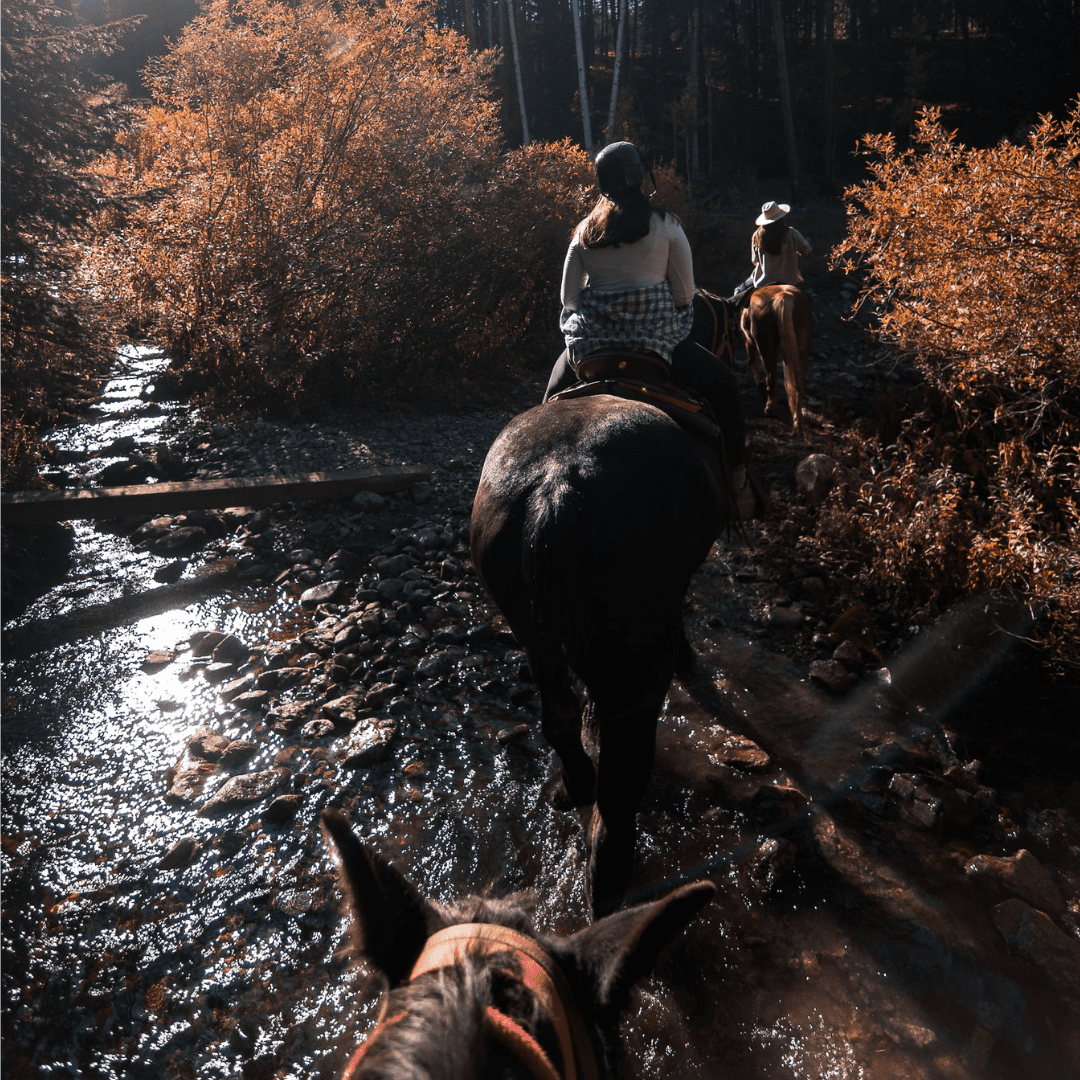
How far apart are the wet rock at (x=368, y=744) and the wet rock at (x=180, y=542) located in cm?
303

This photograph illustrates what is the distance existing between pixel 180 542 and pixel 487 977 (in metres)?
5.78

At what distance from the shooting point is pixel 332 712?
12.6 ft

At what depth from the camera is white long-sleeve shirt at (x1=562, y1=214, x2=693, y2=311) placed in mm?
3205

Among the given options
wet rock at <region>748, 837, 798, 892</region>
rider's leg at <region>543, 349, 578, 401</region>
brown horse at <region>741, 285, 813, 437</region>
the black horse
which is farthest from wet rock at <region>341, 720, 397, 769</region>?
brown horse at <region>741, 285, 813, 437</region>

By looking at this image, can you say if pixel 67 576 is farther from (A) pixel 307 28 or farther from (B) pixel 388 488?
(A) pixel 307 28

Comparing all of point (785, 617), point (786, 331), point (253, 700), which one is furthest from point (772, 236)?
point (253, 700)

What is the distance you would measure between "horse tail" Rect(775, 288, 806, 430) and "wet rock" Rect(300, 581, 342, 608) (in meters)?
5.28

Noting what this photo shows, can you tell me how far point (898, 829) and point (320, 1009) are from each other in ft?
8.09

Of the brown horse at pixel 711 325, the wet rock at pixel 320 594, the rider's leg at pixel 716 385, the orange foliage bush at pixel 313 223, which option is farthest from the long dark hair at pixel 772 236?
the wet rock at pixel 320 594

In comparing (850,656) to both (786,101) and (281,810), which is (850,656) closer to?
(281,810)

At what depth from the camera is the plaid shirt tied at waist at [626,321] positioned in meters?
3.24

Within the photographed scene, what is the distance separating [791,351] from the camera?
23.9 feet

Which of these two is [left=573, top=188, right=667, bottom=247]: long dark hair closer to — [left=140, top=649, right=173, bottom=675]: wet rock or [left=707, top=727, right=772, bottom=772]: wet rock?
[left=707, top=727, right=772, bottom=772]: wet rock

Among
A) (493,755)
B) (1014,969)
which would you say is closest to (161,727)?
(493,755)
